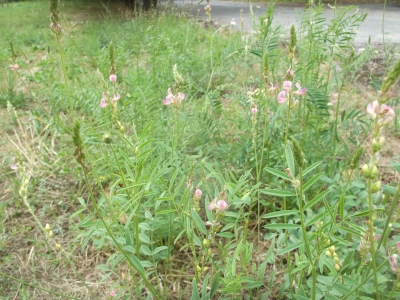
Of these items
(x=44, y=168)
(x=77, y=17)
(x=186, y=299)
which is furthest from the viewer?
(x=77, y=17)

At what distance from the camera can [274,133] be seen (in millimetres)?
2033

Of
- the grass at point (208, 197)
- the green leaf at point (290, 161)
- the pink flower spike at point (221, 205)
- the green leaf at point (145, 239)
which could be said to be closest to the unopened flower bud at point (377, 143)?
the grass at point (208, 197)

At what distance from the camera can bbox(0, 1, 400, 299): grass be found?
1230mm

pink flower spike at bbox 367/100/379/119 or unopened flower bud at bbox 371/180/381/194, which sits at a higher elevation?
pink flower spike at bbox 367/100/379/119

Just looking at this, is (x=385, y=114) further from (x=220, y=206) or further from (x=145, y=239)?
(x=145, y=239)

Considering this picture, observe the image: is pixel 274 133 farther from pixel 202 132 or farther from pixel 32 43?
pixel 32 43

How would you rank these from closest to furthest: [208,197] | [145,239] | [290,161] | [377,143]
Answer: [377,143], [290,161], [145,239], [208,197]

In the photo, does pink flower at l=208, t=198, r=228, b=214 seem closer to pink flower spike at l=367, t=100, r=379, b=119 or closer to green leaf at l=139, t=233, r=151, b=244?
green leaf at l=139, t=233, r=151, b=244

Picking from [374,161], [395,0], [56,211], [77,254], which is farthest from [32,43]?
[395,0]

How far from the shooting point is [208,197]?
74.0 inches

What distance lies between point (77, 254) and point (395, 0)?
1303 cm

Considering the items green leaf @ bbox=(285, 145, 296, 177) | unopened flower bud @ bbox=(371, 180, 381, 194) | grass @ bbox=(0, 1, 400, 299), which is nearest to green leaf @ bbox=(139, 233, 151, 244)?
grass @ bbox=(0, 1, 400, 299)

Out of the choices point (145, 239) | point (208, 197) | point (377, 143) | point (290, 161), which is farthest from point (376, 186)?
point (208, 197)

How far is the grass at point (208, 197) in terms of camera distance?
4.04ft
